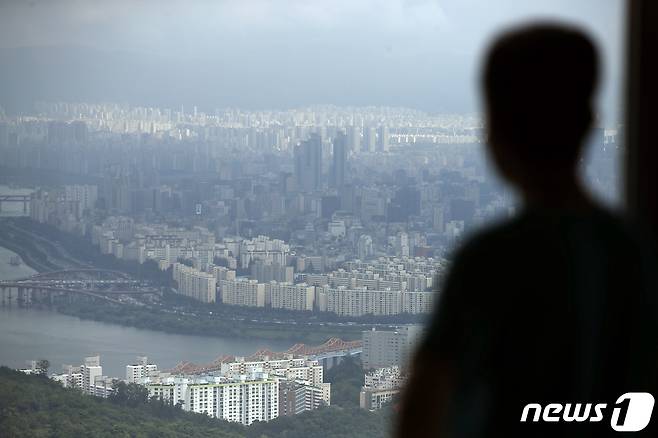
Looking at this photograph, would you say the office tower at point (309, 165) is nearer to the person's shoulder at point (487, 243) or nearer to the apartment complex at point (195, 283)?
the apartment complex at point (195, 283)

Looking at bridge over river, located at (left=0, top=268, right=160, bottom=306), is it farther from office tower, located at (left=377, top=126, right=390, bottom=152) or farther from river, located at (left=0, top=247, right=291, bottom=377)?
office tower, located at (left=377, top=126, right=390, bottom=152)

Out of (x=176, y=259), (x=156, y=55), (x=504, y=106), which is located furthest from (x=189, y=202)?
(x=504, y=106)

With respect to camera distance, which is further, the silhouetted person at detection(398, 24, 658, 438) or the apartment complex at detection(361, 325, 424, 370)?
the apartment complex at detection(361, 325, 424, 370)

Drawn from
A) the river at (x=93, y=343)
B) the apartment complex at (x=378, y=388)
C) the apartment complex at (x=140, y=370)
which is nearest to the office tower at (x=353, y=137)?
the river at (x=93, y=343)

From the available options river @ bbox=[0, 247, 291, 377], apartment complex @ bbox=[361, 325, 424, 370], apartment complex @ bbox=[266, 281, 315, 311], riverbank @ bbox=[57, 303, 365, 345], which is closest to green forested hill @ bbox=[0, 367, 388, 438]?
river @ bbox=[0, 247, 291, 377]

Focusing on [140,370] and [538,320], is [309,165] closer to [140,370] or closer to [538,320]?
[140,370]

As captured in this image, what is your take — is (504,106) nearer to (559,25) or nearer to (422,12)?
(559,25)

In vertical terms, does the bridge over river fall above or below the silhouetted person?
below
